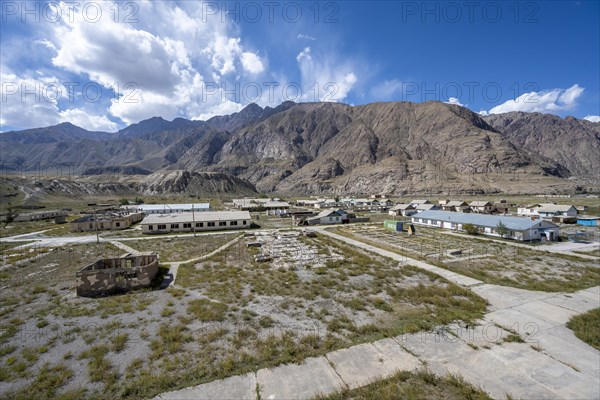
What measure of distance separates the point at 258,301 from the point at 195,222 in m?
33.7

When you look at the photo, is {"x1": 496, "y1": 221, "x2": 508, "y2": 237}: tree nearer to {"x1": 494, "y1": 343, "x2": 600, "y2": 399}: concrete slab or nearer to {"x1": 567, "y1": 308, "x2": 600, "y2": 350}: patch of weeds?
{"x1": 567, "y1": 308, "x2": 600, "y2": 350}: patch of weeds

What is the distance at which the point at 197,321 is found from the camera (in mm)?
14570

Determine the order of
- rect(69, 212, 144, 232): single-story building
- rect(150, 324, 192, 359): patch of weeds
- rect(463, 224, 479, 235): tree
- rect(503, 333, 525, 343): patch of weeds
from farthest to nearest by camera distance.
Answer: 1. rect(69, 212, 144, 232): single-story building
2. rect(463, 224, 479, 235): tree
3. rect(503, 333, 525, 343): patch of weeds
4. rect(150, 324, 192, 359): patch of weeds

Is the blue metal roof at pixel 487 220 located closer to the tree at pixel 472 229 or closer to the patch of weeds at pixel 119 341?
the tree at pixel 472 229

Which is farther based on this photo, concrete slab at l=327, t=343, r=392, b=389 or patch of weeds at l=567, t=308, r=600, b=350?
patch of weeds at l=567, t=308, r=600, b=350

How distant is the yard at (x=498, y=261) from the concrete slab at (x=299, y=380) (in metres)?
17.4

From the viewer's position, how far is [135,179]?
6781 inches

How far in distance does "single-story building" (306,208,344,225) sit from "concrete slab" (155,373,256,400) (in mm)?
45304

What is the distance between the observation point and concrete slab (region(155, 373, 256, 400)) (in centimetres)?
925

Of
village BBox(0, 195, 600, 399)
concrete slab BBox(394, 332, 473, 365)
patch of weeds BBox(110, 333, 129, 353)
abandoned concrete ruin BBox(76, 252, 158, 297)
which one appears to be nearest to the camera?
village BBox(0, 195, 600, 399)

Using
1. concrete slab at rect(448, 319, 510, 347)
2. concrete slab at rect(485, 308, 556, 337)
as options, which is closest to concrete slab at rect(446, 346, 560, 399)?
concrete slab at rect(448, 319, 510, 347)

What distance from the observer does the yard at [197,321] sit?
1038 centimetres

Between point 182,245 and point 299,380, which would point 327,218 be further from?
point 299,380

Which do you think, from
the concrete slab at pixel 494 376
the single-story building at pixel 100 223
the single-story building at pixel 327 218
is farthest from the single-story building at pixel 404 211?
the single-story building at pixel 100 223
